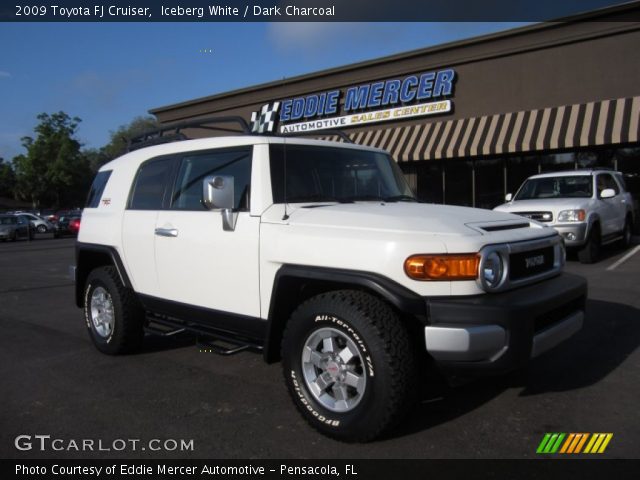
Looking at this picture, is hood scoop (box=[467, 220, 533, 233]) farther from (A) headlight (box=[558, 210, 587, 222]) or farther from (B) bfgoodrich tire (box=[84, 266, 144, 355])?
(A) headlight (box=[558, 210, 587, 222])

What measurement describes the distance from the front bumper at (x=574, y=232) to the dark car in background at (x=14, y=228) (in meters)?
25.2

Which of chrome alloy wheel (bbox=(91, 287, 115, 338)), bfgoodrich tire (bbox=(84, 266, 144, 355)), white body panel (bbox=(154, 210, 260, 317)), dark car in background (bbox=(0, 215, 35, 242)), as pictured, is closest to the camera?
white body panel (bbox=(154, 210, 260, 317))

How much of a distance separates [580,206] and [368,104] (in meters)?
10.9

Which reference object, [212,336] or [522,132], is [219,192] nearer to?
[212,336]

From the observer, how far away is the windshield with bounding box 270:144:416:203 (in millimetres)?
3889

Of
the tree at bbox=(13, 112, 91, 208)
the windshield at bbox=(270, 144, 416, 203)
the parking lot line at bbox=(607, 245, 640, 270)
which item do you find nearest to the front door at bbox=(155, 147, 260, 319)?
the windshield at bbox=(270, 144, 416, 203)

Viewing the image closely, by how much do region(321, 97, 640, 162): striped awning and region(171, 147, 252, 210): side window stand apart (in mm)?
8298

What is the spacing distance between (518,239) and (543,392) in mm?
1326

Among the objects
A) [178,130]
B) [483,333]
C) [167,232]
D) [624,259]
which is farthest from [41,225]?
[483,333]

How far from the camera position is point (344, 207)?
376 cm

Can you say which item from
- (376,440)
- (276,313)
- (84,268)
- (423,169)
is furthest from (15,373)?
(423,169)

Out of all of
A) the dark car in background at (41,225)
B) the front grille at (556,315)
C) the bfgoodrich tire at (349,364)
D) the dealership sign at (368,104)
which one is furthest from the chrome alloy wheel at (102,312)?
the dark car in background at (41,225)

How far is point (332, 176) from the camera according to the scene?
164 inches

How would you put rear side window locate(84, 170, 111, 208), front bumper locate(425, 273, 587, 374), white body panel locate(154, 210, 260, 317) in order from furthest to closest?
rear side window locate(84, 170, 111, 208) → white body panel locate(154, 210, 260, 317) → front bumper locate(425, 273, 587, 374)
